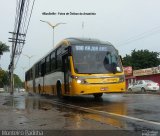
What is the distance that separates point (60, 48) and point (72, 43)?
214cm

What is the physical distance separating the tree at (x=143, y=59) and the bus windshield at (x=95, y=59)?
5747cm

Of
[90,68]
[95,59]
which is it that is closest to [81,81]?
[90,68]

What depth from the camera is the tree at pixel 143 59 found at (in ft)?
244

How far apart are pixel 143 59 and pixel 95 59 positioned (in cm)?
5905

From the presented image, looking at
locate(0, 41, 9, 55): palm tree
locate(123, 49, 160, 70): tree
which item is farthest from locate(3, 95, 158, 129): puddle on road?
locate(123, 49, 160, 70): tree

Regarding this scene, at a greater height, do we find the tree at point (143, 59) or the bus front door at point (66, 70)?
the tree at point (143, 59)

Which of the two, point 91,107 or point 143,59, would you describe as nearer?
point 91,107

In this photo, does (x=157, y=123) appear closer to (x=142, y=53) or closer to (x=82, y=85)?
(x=82, y=85)

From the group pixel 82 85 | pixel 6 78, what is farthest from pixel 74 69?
pixel 6 78

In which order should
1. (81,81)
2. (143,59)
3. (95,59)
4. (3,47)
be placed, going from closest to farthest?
(81,81)
(95,59)
(3,47)
(143,59)

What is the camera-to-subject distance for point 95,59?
695 inches

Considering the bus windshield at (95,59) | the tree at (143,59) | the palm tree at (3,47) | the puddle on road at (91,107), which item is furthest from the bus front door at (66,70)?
the tree at (143,59)

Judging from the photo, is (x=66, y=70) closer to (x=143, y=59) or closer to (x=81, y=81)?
(x=81, y=81)

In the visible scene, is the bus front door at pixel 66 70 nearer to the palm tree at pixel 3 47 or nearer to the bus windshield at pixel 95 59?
the bus windshield at pixel 95 59
